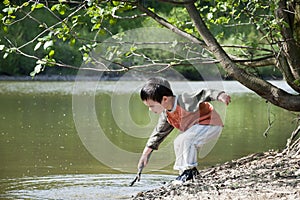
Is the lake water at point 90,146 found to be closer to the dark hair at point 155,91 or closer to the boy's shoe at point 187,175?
the boy's shoe at point 187,175

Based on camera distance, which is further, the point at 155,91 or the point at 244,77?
the point at 244,77

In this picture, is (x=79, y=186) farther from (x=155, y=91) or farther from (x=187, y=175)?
(x=155, y=91)

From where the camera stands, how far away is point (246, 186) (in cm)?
549

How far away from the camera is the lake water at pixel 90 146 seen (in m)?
7.28

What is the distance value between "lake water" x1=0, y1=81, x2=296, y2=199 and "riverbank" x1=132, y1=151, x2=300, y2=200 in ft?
2.77

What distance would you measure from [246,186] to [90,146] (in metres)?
A: 5.48

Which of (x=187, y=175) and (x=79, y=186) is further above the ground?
(x=187, y=175)

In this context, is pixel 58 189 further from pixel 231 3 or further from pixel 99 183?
pixel 231 3

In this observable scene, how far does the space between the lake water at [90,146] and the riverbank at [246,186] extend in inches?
33.3

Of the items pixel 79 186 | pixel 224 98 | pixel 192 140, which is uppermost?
pixel 224 98

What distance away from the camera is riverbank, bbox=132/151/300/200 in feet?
16.9

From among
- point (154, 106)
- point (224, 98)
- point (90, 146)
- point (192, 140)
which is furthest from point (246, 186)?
point (90, 146)

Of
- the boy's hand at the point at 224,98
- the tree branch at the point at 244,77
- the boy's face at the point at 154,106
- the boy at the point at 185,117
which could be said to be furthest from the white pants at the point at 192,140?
the tree branch at the point at 244,77

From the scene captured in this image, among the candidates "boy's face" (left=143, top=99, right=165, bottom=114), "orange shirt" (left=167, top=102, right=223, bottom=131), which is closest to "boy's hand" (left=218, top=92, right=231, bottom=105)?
"orange shirt" (left=167, top=102, right=223, bottom=131)
